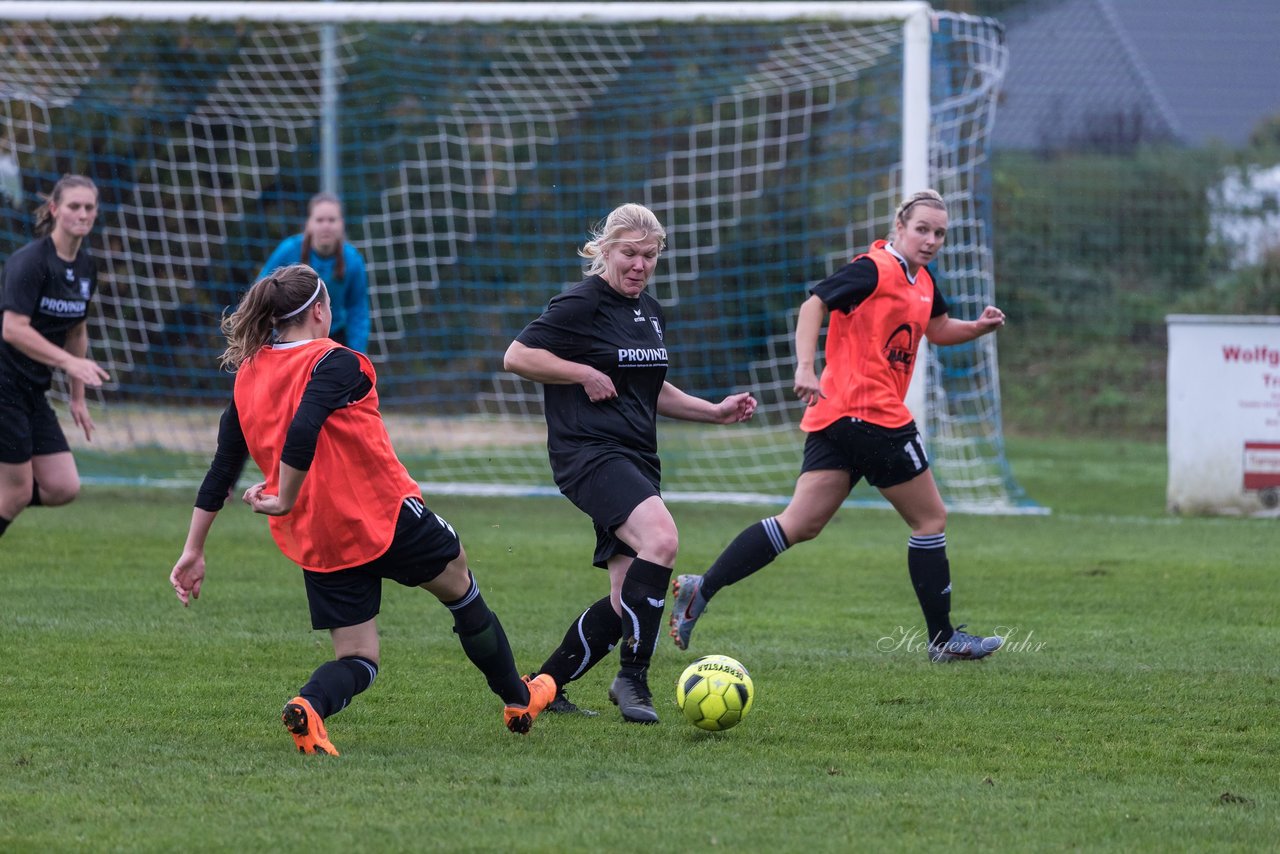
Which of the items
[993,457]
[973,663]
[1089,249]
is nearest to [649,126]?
[993,457]

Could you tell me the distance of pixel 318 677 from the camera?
448 cm

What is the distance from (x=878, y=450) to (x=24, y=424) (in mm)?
4271

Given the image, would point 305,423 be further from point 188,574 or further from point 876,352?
point 876,352

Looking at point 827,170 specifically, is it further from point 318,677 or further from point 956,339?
point 318,677

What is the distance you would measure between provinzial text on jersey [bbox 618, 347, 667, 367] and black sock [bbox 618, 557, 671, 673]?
68 cm

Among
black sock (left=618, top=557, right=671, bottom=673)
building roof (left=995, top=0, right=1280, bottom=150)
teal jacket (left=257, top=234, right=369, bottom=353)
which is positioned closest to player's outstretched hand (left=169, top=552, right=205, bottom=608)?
black sock (left=618, top=557, right=671, bottom=673)

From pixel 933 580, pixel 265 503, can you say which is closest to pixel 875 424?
pixel 933 580

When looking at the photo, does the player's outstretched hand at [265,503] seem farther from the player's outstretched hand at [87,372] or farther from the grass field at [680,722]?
the player's outstretched hand at [87,372]

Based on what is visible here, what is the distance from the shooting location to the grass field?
378 centimetres

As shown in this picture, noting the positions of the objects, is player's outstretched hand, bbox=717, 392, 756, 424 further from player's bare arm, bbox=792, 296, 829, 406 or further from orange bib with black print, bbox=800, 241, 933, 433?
orange bib with black print, bbox=800, 241, 933, 433

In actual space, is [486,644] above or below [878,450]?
below

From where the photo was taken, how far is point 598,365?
202 inches

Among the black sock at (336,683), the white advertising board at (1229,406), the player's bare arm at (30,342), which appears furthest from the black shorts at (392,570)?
the white advertising board at (1229,406)

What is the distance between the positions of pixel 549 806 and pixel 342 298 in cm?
581
